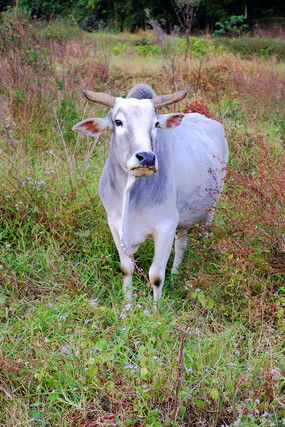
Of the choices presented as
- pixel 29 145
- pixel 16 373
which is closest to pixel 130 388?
pixel 16 373

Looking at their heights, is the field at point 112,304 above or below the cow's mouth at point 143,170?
below

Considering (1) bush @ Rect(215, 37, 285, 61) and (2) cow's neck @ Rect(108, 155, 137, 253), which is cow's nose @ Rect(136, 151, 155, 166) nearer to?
(2) cow's neck @ Rect(108, 155, 137, 253)

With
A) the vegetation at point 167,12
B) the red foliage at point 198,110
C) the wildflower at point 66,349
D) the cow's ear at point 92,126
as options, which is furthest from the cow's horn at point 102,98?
the vegetation at point 167,12

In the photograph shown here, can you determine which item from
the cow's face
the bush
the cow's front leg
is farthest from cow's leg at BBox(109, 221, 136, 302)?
the bush

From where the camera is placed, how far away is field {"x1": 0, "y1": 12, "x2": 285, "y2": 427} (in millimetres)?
2637

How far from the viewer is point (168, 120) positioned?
3562mm

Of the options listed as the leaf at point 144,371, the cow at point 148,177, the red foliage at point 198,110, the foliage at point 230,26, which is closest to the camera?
the leaf at point 144,371

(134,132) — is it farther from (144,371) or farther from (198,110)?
(198,110)

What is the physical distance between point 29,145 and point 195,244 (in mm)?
2262

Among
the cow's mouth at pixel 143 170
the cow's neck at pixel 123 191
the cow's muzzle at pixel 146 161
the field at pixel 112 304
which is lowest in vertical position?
the field at pixel 112 304

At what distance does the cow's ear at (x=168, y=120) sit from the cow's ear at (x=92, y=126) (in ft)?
1.07

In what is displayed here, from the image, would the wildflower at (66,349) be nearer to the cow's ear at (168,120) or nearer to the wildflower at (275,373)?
the wildflower at (275,373)

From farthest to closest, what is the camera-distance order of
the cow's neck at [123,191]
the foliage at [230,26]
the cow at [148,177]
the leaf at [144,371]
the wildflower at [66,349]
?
1. the foliage at [230,26]
2. the cow's neck at [123,191]
3. the cow at [148,177]
4. the wildflower at [66,349]
5. the leaf at [144,371]

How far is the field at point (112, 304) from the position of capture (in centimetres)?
264
